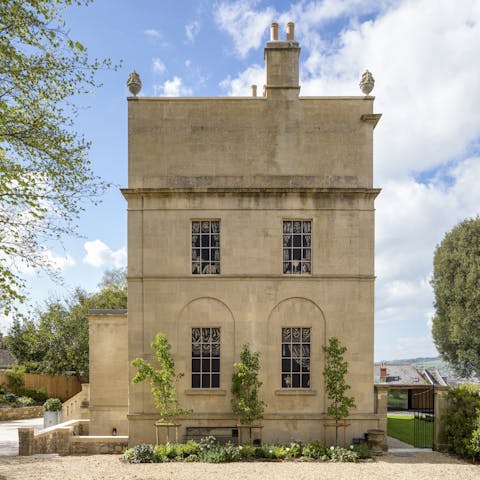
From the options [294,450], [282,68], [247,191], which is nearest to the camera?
[294,450]

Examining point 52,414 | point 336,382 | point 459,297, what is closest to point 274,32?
point 336,382

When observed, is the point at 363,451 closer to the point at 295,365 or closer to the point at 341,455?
the point at 341,455

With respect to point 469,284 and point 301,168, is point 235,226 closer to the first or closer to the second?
point 301,168

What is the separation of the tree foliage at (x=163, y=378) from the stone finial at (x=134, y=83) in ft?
29.1

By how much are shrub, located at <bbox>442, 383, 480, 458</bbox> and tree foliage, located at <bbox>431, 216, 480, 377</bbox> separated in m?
22.0

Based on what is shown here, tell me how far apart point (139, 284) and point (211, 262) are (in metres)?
2.68

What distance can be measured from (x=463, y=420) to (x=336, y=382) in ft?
13.7

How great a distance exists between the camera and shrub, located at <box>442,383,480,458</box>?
1444 centimetres

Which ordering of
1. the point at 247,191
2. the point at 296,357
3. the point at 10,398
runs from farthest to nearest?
the point at 10,398 → the point at 247,191 → the point at 296,357

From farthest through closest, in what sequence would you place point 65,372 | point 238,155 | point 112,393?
point 65,372, point 112,393, point 238,155

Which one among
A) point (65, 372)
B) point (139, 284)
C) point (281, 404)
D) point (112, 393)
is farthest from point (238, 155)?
point (65, 372)

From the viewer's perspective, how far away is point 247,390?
15523 millimetres

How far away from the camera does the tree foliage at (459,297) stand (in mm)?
35469

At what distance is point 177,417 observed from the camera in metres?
15.7
